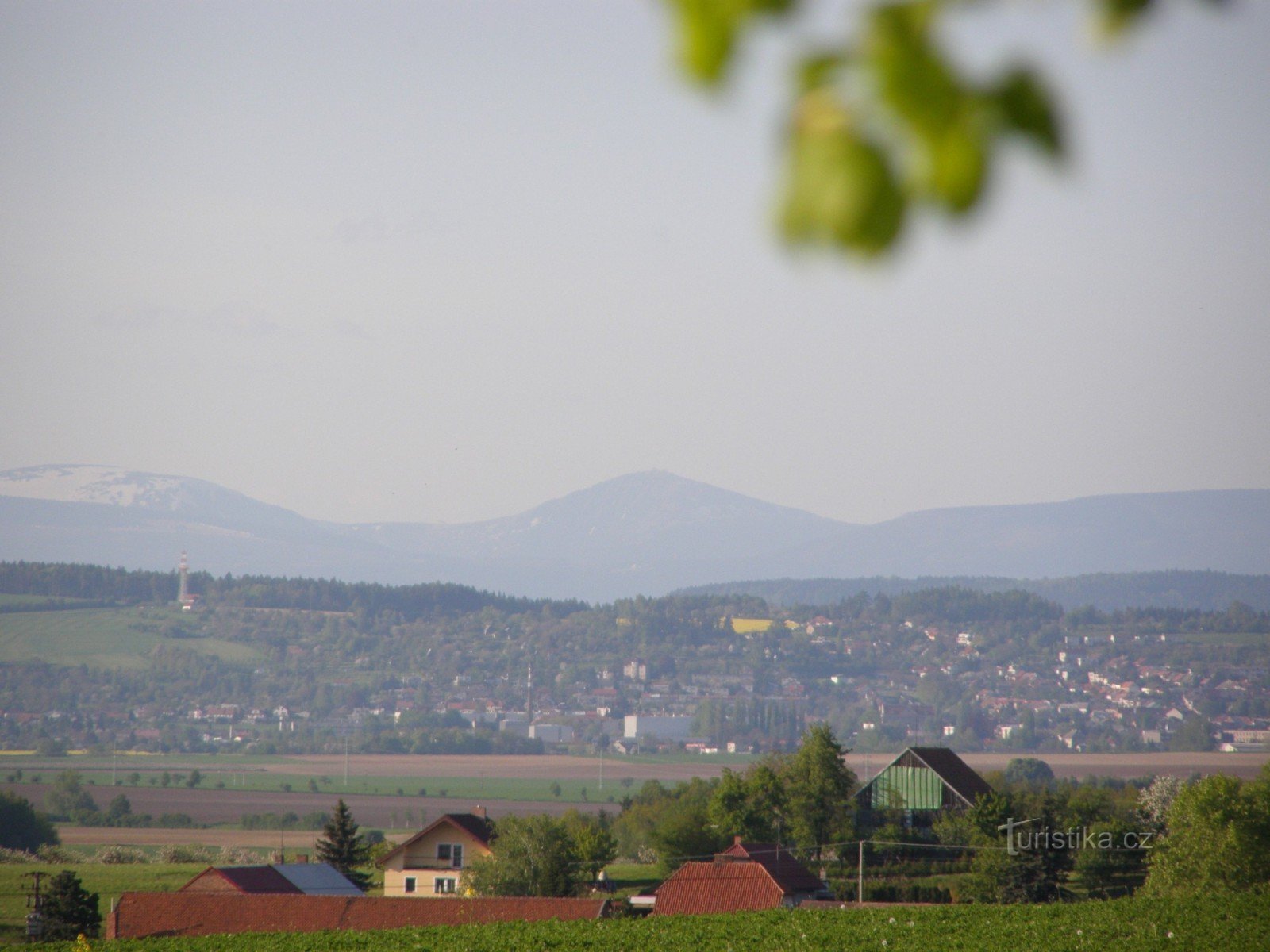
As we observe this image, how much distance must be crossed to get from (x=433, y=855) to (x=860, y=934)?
29.5 m

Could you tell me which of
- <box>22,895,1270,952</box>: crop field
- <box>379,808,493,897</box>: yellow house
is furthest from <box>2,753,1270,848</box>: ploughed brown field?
<box>22,895,1270,952</box>: crop field

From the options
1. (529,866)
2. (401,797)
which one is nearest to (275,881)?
(529,866)

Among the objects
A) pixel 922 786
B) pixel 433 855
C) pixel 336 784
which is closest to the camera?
pixel 433 855

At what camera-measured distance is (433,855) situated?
52.7 m

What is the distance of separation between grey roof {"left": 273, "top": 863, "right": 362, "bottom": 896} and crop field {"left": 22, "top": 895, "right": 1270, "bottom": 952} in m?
15.5

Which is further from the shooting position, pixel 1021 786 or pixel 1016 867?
pixel 1021 786

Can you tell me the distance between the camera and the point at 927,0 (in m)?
1.50

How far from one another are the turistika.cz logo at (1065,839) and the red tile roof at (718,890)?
41.7 ft

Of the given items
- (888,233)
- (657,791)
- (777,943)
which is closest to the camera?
(888,233)

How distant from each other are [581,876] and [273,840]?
54.3m

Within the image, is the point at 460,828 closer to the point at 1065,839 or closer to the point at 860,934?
the point at 1065,839

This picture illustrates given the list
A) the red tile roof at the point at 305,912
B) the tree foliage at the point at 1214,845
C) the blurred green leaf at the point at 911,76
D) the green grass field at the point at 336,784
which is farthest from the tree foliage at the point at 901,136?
the green grass field at the point at 336,784

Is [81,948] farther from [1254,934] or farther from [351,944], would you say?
[1254,934]

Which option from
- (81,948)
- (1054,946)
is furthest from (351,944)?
(1054,946)
